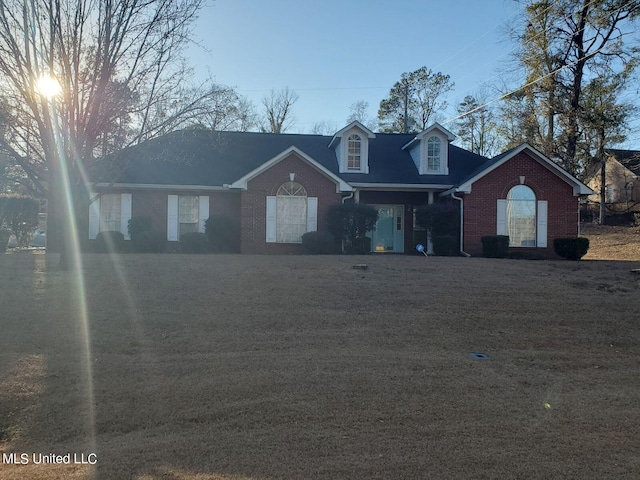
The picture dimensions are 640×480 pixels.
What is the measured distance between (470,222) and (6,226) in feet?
59.9

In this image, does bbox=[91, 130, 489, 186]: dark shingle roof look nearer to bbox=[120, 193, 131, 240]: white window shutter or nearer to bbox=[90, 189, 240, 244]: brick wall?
bbox=[90, 189, 240, 244]: brick wall

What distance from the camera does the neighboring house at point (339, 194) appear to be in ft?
67.1

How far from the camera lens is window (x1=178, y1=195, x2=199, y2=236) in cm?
2138

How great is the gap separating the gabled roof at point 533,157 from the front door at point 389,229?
305 centimetres

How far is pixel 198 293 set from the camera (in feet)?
36.8

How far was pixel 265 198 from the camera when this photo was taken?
67.1 feet

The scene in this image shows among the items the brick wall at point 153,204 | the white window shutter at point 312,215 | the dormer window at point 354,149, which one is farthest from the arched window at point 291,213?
the dormer window at point 354,149

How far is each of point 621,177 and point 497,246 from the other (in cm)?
2868

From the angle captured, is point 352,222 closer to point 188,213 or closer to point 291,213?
point 291,213

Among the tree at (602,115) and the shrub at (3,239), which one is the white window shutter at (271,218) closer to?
the shrub at (3,239)

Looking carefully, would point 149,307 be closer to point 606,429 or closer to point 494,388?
point 494,388

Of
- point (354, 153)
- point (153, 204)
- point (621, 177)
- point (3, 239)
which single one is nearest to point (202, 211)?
point (153, 204)

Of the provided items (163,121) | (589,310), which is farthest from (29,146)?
(589,310)

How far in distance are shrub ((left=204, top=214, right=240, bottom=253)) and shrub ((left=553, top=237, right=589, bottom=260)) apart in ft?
37.2
